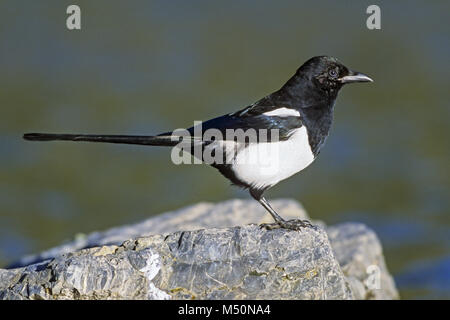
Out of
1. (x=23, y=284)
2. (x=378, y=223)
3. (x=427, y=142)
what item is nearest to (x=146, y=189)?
(x=378, y=223)

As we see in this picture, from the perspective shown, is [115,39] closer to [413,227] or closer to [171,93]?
[171,93]

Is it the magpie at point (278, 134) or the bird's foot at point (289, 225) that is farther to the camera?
the magpie at point (278, 134)

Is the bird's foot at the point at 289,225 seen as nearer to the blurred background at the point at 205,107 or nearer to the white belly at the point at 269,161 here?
the white belly at the point at 269,161

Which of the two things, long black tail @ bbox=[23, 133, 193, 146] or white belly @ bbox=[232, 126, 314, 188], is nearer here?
long black tail @ bbox=[23, 133, 193, 146]

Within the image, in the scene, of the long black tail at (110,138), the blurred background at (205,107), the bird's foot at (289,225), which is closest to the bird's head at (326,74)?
the long black tail at (110,138)

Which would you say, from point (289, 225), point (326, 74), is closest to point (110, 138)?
point (289, 225)

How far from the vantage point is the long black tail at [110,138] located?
586 cm

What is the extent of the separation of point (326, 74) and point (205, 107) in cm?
616

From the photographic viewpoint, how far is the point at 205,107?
12805 millimetres

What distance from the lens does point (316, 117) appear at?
6555 mm

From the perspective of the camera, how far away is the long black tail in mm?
5863

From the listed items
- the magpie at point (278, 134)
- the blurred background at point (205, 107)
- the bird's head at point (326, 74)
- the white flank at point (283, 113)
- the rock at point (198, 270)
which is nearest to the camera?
the rock at point (198, 270)

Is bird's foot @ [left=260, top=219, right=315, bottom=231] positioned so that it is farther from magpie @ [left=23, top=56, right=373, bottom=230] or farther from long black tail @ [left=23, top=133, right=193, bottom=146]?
long black tail @ [left=23, top=133, right=193, bottom=146]

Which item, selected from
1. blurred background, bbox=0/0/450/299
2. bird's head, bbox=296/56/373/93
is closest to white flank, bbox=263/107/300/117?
bird's head, bbox=296/56/373/93
